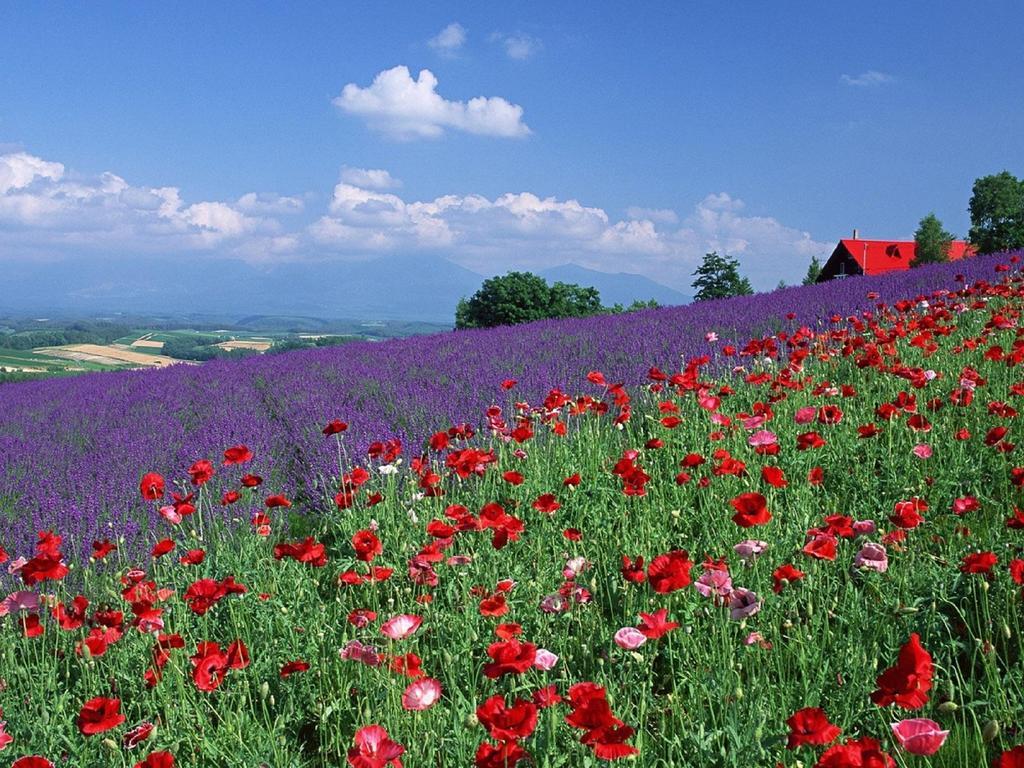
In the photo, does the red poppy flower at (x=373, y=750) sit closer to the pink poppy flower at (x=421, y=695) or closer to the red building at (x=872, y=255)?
the pink poppy flower at (x=421, y=695)

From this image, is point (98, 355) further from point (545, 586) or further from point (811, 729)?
point (811, 729)

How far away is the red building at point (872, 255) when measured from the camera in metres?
48.7

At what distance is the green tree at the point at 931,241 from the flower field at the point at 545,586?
4240 centimetres

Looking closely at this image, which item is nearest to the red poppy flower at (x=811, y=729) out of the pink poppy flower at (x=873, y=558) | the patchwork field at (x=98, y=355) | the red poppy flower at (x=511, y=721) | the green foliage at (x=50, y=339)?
the red poppy flower at (x=511, y=721)

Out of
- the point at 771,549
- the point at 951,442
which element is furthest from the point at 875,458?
the point at 771,549

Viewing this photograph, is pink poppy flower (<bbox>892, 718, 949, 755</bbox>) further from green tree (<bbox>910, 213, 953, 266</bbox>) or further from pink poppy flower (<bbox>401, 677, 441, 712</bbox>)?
green tree (<bbox>910, 213, 953, 266</bbox>)

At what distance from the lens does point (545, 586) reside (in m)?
2.58

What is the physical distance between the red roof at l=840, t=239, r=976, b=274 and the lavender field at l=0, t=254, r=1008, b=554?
41.8 m

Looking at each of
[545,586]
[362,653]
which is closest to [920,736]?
[362,653]

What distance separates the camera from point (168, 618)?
2555 millimetres

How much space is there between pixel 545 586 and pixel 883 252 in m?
54.2

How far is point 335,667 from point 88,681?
0.71m

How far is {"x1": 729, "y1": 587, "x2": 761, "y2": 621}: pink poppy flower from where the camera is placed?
1.68 m

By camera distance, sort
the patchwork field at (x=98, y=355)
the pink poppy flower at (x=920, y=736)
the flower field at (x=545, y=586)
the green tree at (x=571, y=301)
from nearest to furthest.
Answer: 1. the pink poppy flower at (x=920, y=736)
2. the flower field at (x=545, y=586)
3. the green tree at (x=571, y=301)
4. the patchwork field at (x=98, y=355)
